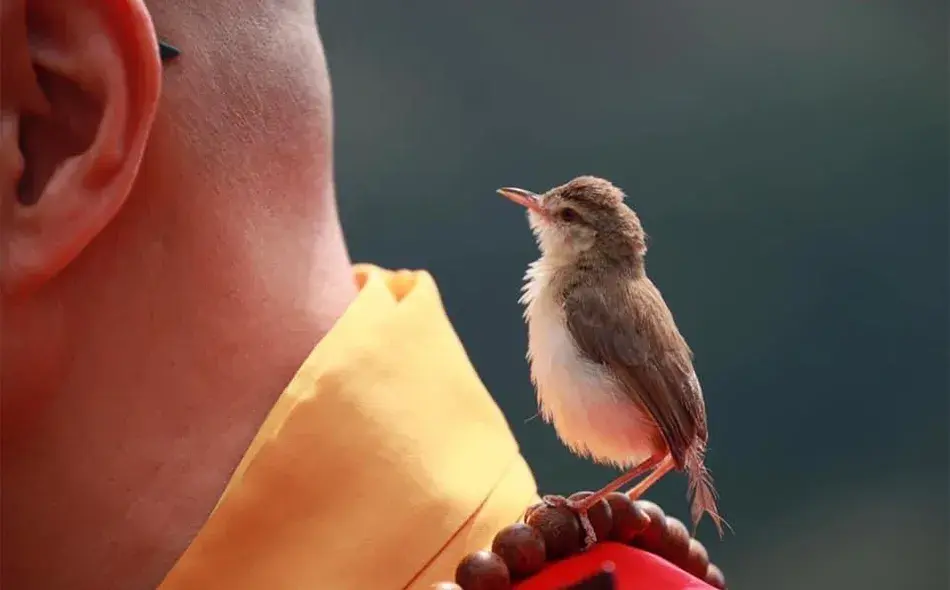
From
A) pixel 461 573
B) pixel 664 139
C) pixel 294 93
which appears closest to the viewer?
pixel 461 573

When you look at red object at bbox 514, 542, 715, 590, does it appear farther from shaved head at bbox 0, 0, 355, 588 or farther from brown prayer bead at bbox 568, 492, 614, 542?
shaved head at bbox 0, 0, 355, 588

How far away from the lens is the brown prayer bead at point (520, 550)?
2.47ft

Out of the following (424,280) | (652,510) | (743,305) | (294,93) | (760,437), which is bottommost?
(760,437)

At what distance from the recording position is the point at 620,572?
30.3 inches

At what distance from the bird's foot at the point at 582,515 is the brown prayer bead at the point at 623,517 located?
0.06 ft

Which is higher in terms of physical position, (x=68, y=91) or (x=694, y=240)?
(x=68, y=91)

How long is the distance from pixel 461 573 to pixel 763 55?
4.47 feet

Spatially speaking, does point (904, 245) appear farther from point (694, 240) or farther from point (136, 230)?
point (136, 230)

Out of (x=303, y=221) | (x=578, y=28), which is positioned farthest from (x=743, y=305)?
(x=303, y=221)

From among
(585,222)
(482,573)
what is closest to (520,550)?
(482,573)

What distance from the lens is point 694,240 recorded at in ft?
6.19

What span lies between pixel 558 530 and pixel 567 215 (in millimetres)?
227

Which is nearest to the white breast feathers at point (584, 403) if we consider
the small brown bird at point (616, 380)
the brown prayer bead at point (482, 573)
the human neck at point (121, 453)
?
the small brown bird at point (616, 380)

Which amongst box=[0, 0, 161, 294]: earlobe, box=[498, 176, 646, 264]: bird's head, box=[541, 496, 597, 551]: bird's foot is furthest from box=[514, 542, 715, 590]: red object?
box=[0, 0, 161, 294]: earlobe
